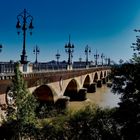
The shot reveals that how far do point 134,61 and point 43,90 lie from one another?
927 inches

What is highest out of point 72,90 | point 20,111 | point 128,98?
point 128,98

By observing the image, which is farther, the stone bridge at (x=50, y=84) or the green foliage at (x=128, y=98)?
the stone bridge at (x=50, y=84)

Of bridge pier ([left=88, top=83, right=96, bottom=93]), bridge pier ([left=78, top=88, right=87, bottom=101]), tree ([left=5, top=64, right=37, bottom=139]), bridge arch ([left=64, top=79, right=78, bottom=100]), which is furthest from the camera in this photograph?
bridge pier ([left=88, top=83, right=96, bottom=93])

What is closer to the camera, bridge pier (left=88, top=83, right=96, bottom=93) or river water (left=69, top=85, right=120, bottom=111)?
river water (left=69, top=85, right=120, bottom=111)

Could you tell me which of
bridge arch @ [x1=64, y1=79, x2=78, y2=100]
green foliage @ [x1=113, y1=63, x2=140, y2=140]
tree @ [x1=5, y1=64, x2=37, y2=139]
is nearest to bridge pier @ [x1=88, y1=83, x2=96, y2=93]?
bridge arch @ [x1=64, y1=79, x2=78, y2=100]

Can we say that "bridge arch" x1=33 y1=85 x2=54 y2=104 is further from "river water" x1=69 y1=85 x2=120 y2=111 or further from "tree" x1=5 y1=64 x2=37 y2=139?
"tree" x1=5 y1=64 x2=37 y2=139

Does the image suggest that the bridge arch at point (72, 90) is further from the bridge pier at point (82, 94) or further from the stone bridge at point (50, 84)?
the bridge pier at point (82, 94)

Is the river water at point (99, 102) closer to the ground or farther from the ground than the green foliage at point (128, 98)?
closer to the ground

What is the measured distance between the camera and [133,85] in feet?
61.5

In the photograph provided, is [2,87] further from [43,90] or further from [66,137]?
[43,90]

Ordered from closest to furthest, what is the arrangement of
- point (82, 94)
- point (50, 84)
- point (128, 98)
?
point (128, 98) → point (50, 84) → point (82, 94)

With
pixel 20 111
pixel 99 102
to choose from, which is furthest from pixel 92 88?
pixel 20 111

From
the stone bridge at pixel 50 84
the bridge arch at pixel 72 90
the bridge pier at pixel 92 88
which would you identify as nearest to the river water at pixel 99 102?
the stone bridge at pixel 50 84

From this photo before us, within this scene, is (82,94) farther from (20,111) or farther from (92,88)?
(20,111)
